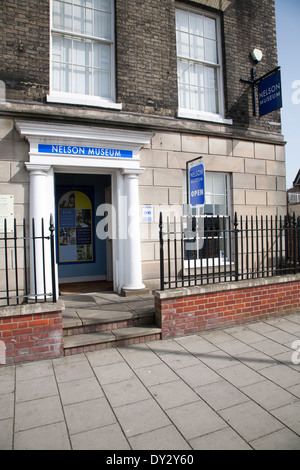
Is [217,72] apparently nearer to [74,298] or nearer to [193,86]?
[193,86]

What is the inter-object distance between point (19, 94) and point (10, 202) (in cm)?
195

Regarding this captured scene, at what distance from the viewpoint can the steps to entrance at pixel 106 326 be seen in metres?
4.30

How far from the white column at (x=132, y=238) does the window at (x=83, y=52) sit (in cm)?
154

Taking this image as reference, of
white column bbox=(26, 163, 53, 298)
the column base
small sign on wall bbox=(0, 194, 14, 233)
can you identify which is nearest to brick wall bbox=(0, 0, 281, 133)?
white column bbox=(26, 163, 53, 298)

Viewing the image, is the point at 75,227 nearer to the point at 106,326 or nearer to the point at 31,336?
the point at 106,326

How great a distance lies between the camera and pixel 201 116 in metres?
7.39

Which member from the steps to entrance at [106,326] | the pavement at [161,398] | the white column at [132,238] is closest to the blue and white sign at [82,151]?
the white column at [132,238]

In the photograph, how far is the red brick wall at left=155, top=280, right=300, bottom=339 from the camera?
4.75 meters

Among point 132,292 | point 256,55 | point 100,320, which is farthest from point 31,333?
point 256,55

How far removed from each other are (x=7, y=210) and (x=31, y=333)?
8.20ft

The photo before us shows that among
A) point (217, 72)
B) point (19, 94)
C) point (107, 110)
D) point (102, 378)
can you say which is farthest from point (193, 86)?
point (102, 378)

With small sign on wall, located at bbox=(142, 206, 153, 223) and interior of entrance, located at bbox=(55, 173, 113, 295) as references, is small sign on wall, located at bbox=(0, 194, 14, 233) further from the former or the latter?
small sign on wall, located at bbox=(142, 206, 153, 223)

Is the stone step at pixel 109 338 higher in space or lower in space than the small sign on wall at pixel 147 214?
lower

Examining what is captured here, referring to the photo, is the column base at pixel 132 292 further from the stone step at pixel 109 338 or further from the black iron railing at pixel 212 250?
the stone step at pixel 109 338
